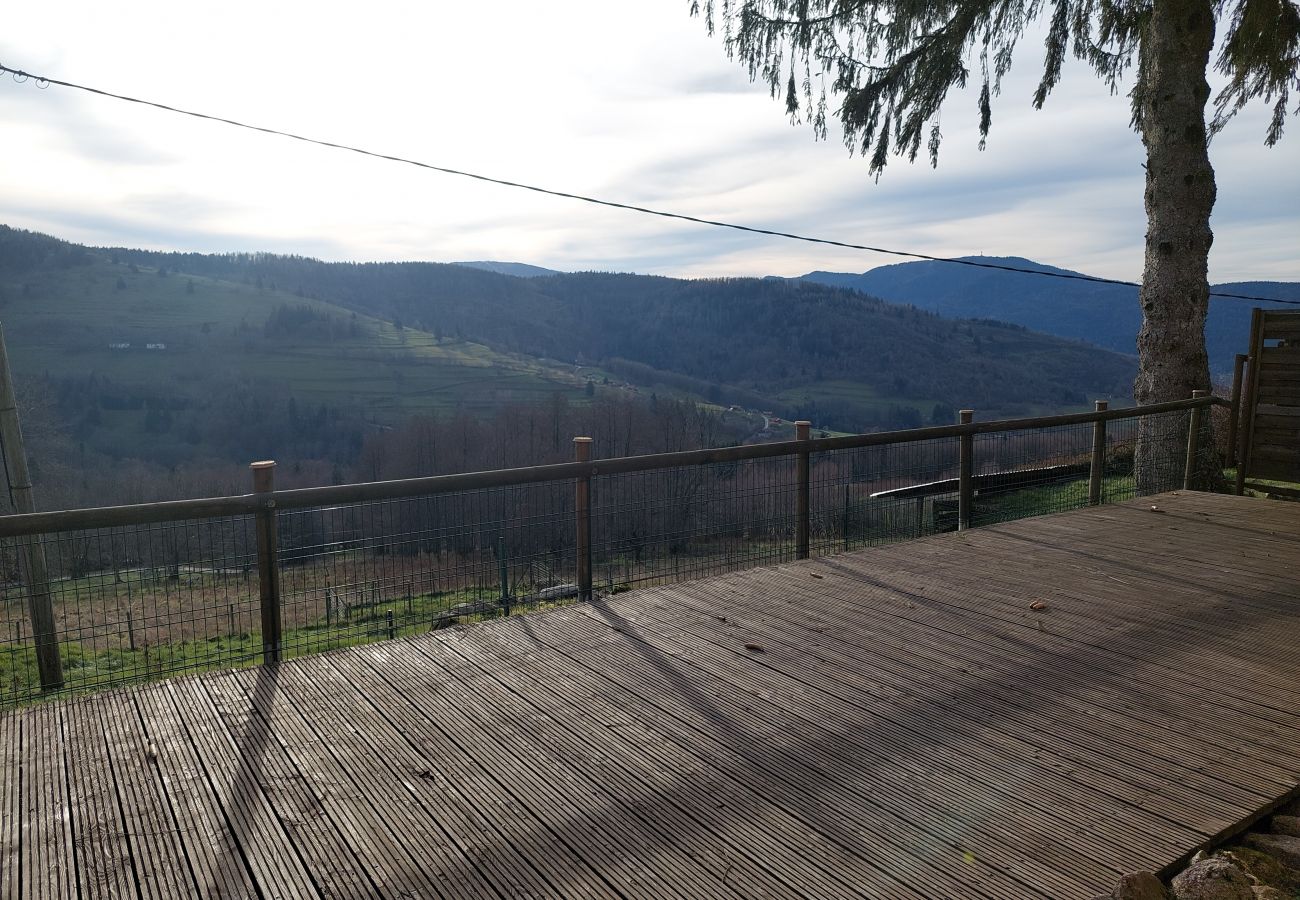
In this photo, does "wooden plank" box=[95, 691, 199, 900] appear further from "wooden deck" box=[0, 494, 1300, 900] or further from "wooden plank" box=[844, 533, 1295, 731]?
"wooden plank" box=[844, 533, 1295, 731]

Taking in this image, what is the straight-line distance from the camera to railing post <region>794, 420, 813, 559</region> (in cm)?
565

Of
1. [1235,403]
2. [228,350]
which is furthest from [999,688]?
Answer: [228,350]

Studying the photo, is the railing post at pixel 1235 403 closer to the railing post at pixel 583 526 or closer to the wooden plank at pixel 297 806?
the railing post at pixel 583 526

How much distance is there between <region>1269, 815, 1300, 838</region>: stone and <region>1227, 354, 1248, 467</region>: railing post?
687cm

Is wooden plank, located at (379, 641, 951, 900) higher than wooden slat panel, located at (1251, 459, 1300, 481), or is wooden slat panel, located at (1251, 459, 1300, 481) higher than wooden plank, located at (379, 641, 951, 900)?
wooden slat panel, located at (1251, 459, 1300, 481)

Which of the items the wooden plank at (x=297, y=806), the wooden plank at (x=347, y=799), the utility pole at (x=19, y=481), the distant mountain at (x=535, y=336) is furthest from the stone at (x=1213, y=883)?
the distant mountain at (x=535, y=336)

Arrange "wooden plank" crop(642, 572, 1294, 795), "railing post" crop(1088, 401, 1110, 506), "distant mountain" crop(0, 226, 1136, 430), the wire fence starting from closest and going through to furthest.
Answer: "wooden plank" crop(642, 572, 1294, 795) < the wire fence < "railing post" crop(1088, 401, 1110, 506) < "distant mountain" crop(0, 226, 1136, 430)

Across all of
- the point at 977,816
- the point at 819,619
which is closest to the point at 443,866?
the point at 977,816

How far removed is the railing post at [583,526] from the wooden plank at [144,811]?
226cm

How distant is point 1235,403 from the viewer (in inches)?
333

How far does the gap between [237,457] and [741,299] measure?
72.3 metres

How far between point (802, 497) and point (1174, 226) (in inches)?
247

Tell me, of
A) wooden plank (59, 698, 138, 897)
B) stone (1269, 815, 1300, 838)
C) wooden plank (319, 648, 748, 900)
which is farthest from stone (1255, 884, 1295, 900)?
wooden plank (59, 698, 138, 897)

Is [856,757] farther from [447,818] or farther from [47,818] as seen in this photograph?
[47,818]
